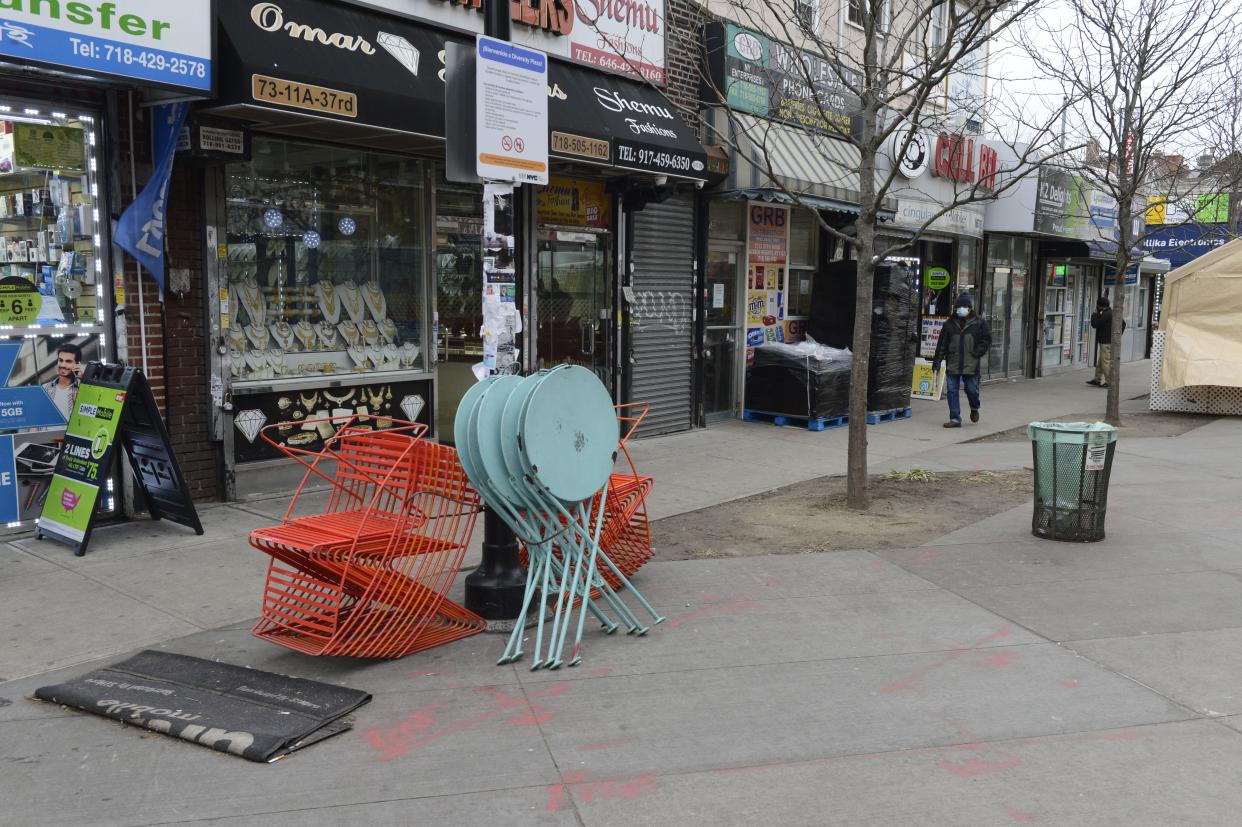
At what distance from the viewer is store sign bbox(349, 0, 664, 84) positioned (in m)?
8.95

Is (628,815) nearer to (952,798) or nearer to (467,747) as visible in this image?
(467,747)

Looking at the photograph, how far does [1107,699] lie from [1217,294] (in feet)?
42.3

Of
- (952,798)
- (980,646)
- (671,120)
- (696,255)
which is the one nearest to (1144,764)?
(952,798)

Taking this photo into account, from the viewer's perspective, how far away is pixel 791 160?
1292cm

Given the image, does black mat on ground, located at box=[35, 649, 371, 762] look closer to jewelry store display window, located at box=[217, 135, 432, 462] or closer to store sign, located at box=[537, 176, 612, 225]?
jewelry store display window, located at box=[217, 135, 432, 462]

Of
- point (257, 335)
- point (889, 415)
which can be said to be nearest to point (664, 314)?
point (889, 415)

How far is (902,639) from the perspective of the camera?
5.47 metres

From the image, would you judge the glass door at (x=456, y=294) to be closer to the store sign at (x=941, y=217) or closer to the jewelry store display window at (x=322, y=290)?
the jewelry store display window at (x=322, y=290)

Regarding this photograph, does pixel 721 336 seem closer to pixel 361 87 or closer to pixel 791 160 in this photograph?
pixel 791 160

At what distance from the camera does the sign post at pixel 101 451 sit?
675 cm

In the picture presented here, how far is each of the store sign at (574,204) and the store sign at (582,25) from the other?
1.23 meters

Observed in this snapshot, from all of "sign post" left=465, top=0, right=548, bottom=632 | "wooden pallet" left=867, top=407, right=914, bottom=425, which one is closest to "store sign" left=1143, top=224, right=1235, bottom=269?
"wooden pallet" left=867, top=407, right=914, bottom=425

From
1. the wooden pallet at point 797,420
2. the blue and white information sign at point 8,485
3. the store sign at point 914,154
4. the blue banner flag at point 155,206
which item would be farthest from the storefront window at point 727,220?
the blue and white information sign at point 8,485

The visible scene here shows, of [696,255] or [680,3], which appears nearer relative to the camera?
[680,3]
